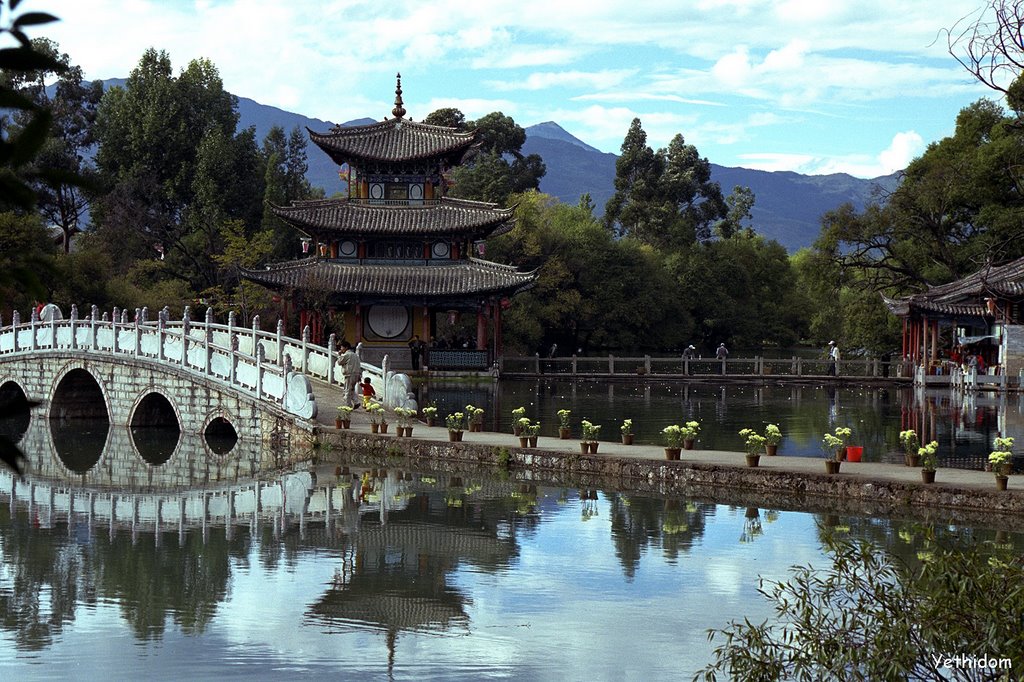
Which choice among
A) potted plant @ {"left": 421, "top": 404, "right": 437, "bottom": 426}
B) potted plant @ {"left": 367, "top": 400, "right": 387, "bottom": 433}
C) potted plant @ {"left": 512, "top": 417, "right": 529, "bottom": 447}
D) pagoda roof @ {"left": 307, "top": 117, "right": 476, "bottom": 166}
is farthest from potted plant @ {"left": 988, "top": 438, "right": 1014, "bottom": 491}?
pagoda roof @ {"left": 307, "top": 117, "right": 476, "bottom": 166}

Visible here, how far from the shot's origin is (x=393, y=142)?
48.6m

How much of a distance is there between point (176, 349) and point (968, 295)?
2758 centimetres

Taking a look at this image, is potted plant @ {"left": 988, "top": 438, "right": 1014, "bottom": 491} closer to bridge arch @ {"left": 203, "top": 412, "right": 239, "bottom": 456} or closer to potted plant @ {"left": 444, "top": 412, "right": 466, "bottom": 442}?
potted plant @ {"left": 444, "top": 412, "right": 466, "bottom": 442}

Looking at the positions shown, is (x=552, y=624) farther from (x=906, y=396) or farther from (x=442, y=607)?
(x=906, y=396)

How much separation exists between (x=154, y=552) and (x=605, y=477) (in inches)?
278

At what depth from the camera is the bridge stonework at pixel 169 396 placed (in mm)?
25469

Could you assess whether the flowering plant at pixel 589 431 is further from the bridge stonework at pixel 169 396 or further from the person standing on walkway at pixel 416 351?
the person standing on walkway at pixel 416 351

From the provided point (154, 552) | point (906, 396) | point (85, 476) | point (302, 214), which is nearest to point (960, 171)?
point (906, 396)

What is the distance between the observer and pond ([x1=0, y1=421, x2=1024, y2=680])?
36.0 ft

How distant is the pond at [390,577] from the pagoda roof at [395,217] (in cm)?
2597

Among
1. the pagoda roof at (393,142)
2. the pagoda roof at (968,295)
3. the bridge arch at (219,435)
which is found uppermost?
the pagoda roof at (393,142)

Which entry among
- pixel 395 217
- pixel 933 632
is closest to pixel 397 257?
pixel 395 217

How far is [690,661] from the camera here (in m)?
10.7

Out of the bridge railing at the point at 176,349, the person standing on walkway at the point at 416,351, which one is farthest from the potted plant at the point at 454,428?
Result: the person standing on walkway at the point at 416,351
